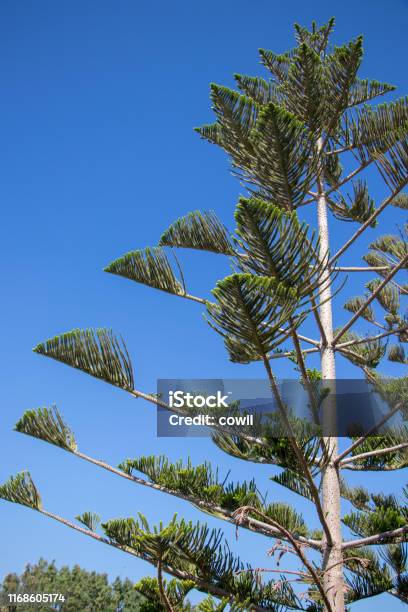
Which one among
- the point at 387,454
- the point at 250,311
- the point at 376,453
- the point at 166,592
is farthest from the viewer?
the point at 387,454

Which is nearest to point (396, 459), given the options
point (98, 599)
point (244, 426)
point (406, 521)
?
point (406, 521)

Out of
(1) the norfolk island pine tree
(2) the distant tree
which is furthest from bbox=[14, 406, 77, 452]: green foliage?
(2) the distant tree

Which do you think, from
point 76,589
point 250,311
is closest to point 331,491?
point 250,311

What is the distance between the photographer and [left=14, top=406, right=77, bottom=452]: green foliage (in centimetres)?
389

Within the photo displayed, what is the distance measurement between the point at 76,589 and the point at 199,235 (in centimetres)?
1654

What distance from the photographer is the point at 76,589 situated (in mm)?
17844

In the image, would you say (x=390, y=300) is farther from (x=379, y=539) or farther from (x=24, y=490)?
(x=24, y=490)

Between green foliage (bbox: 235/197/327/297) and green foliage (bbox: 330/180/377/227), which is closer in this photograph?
green foliage (bbox: 235/197/327/297)

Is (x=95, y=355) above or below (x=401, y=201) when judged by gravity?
below

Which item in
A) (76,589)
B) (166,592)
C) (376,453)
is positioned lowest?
(76,589)

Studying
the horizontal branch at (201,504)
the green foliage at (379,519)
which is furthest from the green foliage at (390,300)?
the horizontal branch at (201,504)

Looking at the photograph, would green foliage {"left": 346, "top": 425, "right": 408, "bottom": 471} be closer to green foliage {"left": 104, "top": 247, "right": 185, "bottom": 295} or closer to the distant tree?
green foliage {"left": 104, "top": 247, "right": 185, "bottom": 295}

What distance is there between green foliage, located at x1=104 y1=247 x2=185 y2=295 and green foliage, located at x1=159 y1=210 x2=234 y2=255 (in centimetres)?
20

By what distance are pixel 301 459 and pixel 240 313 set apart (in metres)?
0.94
